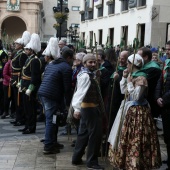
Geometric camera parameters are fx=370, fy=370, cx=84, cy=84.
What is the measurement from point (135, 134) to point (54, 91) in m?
1.88

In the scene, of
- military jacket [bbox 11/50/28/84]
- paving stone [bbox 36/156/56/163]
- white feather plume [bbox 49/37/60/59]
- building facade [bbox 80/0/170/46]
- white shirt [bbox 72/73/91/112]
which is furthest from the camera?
building facade [bbox 80/0/170/46]

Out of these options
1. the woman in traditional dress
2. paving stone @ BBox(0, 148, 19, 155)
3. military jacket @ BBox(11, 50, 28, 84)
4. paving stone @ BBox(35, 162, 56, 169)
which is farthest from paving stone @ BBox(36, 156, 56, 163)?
military jacket @ BBox(11, 50, 28, 84)

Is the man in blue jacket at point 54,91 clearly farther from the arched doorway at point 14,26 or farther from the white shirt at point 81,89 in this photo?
the arched doorway at point 14,26

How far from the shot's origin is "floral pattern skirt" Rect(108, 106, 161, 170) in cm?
519

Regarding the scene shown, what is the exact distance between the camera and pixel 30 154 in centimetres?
665

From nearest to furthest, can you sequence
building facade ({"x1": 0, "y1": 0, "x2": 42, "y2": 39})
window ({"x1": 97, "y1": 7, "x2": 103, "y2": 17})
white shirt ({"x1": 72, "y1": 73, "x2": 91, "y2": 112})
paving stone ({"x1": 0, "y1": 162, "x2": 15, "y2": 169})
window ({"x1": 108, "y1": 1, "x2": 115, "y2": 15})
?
white shirt ({"x1": 72, "y1": 73, "x2": 91, "y2": 112}), paving stone ({"x1": 0, "y1": 162, "x2": 15, "y2": 169}), window ({"x1": 108, "y1": 1, "x2": 115, "y2": 15}), window ({"x1": 97, "y1": 7, "x2": 103, "y2": 17}), building facade ({"x1": 0, "y1": 0, "x2": 42, "y2": 39})

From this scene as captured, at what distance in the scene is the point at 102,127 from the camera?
611 cm

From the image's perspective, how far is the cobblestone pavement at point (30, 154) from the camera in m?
6.02

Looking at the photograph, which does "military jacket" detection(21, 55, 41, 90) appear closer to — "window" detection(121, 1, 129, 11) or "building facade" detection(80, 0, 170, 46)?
"building facade" detection(80, 0, 170, 46)

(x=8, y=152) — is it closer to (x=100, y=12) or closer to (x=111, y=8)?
(x=111, y=8)

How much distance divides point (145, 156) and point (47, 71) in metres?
2.41

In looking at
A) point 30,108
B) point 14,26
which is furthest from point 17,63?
point 14,26

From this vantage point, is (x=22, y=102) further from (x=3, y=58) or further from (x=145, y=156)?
(x=145, y=156)

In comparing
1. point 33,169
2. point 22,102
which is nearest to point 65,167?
point 33,169
